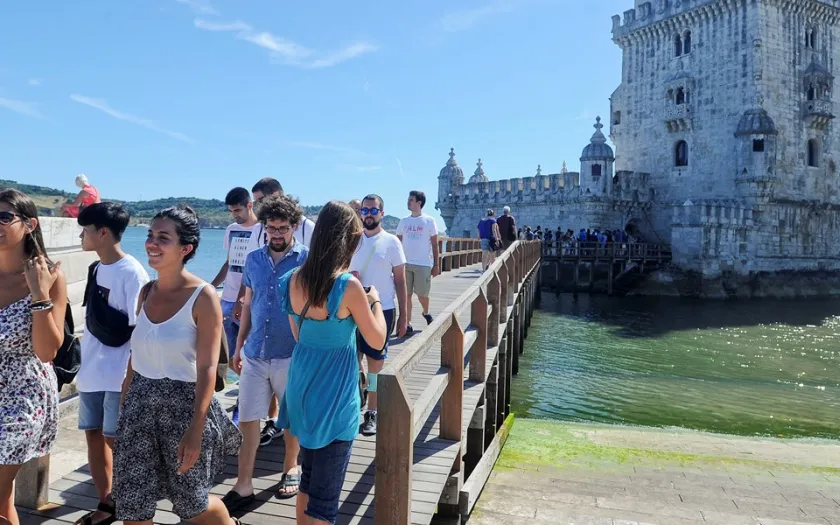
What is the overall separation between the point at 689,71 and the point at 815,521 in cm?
3178

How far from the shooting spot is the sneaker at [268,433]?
4.84 m

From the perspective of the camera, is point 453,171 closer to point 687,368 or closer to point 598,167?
point 598,167

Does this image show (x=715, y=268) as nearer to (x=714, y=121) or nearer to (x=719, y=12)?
(x=714, y=121)

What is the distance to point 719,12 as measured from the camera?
106 feet

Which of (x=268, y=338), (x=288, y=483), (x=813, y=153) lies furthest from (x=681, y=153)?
(x=288, y=483)

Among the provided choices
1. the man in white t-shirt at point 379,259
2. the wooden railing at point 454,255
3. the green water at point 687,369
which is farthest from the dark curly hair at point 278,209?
the wooden railing at point 454,255

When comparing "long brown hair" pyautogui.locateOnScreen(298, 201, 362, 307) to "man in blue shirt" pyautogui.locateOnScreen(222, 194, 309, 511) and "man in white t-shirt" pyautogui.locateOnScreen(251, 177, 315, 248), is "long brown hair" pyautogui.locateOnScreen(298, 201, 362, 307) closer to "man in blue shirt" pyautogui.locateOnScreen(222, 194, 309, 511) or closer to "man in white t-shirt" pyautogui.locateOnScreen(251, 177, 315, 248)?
"man in blue shirt" pyautogui.locateOnScreen(222, 194, 309, 511)

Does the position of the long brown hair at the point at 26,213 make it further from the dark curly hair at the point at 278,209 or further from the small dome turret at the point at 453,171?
the small dome turret at the point at 453,171

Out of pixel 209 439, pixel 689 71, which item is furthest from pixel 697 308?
pixel 209 439

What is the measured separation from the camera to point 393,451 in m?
3.15

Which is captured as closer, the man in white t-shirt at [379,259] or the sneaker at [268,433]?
the sneaker at [268,433]

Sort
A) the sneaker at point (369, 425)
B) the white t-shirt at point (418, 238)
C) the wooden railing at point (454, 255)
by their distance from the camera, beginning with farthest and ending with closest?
the wooden railing at point (454, 255) < the white t-shirt at point (418, 238) < the sneaker at point (369, 425)

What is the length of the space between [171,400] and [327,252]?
3.28 ft

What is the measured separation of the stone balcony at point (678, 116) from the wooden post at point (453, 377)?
3268cm
